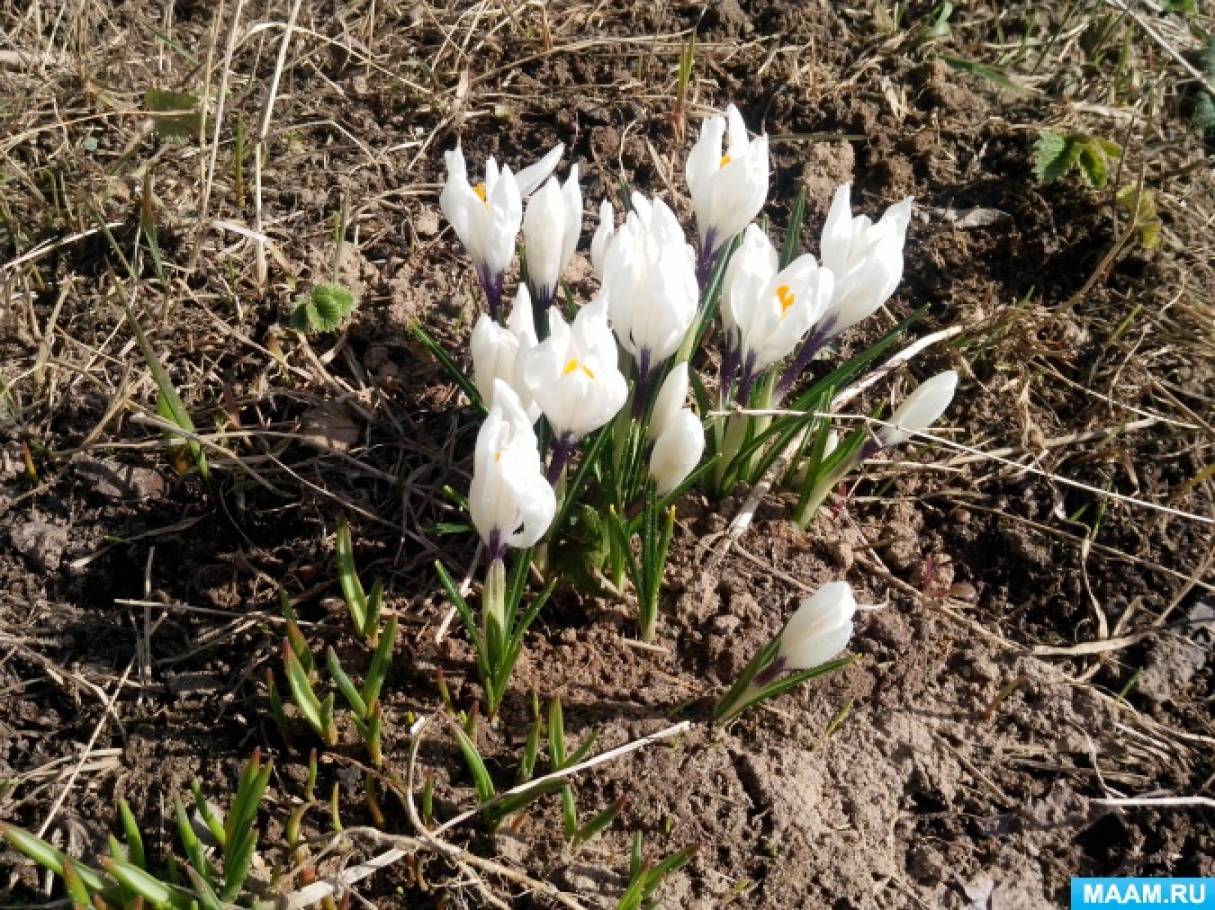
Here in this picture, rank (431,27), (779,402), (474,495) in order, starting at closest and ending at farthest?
(474,495), (779,402), (431,27)

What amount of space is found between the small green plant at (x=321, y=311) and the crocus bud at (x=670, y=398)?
833 millimetres

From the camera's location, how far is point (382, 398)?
2.38 m

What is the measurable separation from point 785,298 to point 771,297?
24 millimetres

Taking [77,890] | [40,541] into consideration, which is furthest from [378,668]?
[40,541]

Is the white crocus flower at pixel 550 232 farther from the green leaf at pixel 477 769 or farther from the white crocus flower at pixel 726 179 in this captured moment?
the green leaf at pixel 477 769

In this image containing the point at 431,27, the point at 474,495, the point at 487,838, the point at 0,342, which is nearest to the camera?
the point at 474,495

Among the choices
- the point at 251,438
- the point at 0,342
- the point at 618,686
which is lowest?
the point at 618,686

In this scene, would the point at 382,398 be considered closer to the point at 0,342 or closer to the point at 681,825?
the point at 0,342

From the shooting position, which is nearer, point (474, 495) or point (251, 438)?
point (474, 495)

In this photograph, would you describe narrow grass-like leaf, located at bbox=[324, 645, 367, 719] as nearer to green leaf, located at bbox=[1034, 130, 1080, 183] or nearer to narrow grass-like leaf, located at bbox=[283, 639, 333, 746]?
narrow grass-like leaf, located at bbox=[283, 639, 333, 746]

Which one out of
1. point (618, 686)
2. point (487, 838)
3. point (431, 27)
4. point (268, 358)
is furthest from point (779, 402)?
point (431, 27)

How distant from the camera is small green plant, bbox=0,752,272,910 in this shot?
1.48 meters

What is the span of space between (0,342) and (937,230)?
7.48ft

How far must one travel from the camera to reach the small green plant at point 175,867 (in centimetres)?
148
